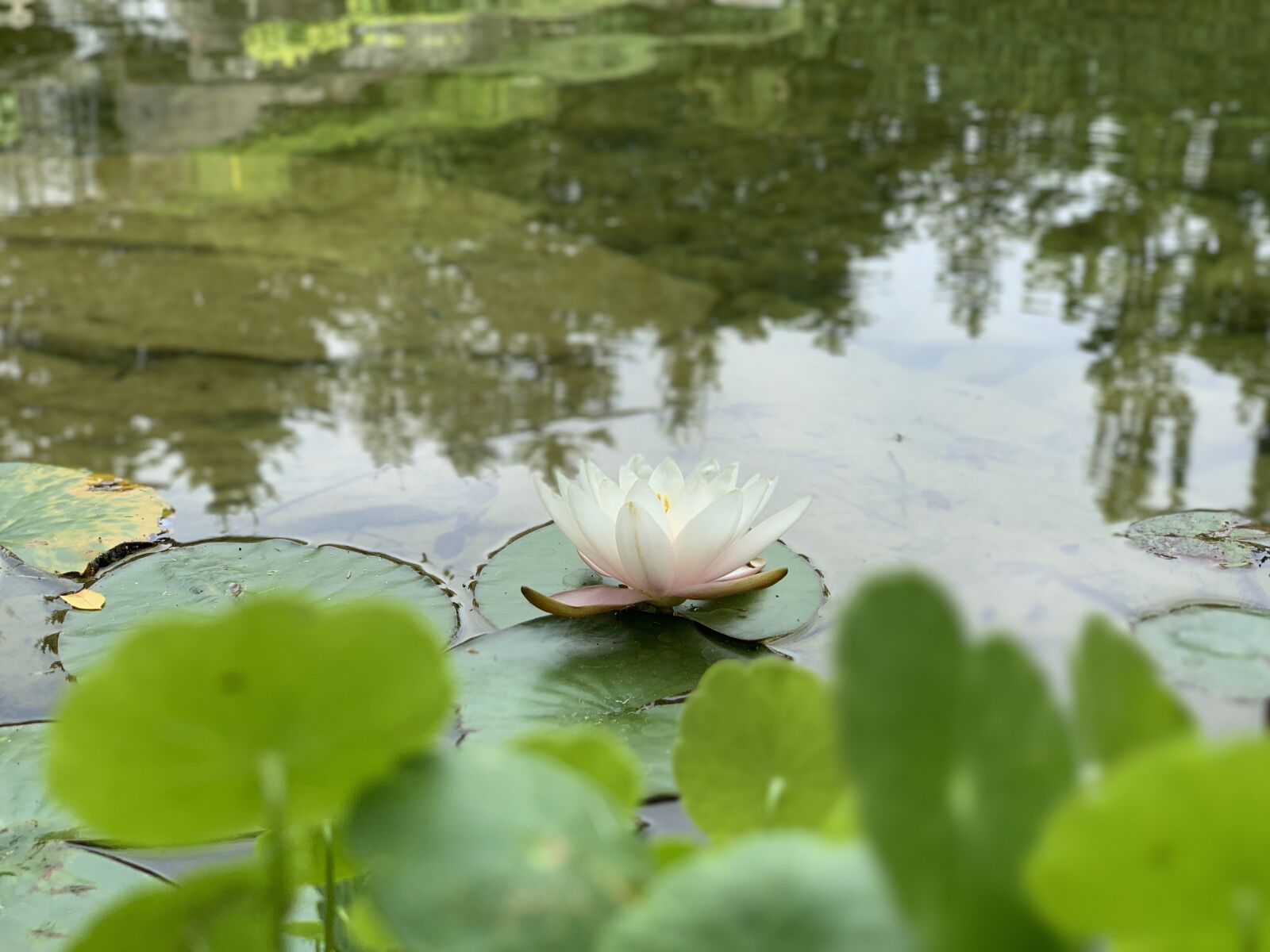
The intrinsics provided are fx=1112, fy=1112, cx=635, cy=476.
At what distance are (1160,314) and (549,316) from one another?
1.20m

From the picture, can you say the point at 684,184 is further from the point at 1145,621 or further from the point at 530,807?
the point at 530,807

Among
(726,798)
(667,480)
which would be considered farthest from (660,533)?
(726,798)

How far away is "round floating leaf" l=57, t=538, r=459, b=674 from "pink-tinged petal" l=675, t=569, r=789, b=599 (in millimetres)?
251

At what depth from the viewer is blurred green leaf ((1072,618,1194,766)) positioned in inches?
7.4

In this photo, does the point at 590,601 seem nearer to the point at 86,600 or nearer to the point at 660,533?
the point at 660,533

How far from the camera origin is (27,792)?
91 centimetres

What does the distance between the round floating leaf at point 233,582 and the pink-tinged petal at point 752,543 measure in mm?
283

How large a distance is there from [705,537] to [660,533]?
0.16 feet

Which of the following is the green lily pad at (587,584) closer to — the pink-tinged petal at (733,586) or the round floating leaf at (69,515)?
the pink-tinged petal at (733,586)

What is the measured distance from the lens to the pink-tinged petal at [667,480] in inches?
46.0

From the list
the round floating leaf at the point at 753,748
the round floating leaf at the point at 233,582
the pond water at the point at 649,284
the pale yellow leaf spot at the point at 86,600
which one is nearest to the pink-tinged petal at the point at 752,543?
the pond water at the point at 649,284

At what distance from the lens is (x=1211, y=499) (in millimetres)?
1612

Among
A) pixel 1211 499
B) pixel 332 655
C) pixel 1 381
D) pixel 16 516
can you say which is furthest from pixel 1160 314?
pixel 332 655

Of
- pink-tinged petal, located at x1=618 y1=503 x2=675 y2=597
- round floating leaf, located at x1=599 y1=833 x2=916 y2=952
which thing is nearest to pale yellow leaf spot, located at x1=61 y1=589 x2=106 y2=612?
pink-tinged petal, located at x1=618 y1=503 x2=675 y2=597
